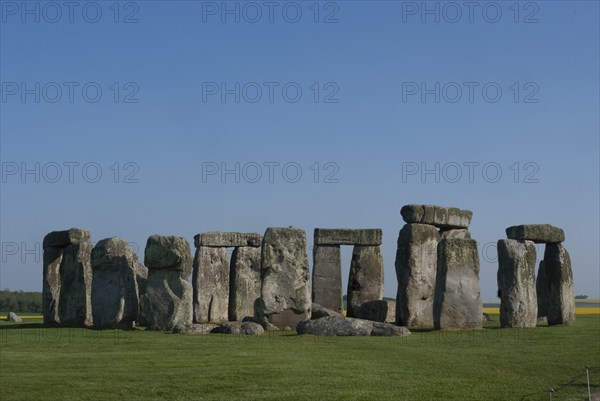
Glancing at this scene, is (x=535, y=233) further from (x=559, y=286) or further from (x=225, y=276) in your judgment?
(x=225, y=276)

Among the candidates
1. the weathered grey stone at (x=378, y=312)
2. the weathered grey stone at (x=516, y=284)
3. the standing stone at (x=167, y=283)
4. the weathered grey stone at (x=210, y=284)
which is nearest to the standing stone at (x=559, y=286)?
the weathered grey stone at (x=516, y=284)

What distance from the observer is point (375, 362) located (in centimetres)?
1786

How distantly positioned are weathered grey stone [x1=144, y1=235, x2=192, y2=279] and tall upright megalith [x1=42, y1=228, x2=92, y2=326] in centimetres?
280

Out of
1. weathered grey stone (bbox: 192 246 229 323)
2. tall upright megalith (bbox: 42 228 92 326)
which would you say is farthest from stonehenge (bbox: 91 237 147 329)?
weathered grey stone (bbox: 192 246 229 323)

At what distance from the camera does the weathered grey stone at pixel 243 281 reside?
33.8 m

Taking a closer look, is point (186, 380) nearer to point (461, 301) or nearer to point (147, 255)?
point (147, 255)

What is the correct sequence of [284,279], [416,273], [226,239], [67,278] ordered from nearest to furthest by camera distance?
1. [284,279]
2. [67,278]
3. [416,273]
4. [226,239]

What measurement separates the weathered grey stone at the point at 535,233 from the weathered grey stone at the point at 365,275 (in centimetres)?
686

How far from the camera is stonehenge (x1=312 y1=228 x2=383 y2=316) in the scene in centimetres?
3325

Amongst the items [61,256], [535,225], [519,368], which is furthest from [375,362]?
[61,256]

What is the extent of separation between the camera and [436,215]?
2923 cm

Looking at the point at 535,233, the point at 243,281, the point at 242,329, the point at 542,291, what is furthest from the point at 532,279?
the point at 243,281

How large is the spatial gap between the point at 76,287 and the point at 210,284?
813 cm

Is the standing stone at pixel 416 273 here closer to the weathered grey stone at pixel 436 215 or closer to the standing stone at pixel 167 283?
the weathered grey stone at pixel 436 215
